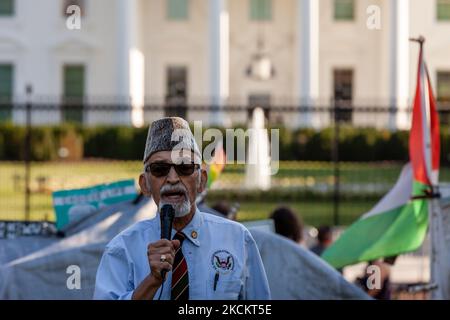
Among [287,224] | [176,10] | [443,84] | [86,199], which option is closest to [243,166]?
[287,224]

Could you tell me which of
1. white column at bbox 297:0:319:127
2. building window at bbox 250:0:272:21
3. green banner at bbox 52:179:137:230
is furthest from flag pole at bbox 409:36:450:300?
building window at bbox 250:0:272:21

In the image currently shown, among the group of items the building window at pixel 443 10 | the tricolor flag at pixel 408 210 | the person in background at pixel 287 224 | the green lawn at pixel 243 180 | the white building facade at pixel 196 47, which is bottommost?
the green lawn at pixel 243 180

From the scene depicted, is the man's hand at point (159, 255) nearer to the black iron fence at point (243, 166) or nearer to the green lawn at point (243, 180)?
the black iron fence at point (243, 166)

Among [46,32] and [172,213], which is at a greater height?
[46,32]

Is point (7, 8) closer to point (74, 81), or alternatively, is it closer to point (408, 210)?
point (74, 81)

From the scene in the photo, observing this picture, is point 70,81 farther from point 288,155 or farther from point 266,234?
point 266,234

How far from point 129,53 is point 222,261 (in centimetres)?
4102

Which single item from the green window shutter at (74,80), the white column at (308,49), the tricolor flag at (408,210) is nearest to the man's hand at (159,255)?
the tricolor flag at (408,210)

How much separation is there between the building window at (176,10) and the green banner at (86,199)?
1543 inches

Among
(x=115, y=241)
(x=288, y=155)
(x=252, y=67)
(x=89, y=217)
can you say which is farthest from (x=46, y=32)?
(x=115, y=241)

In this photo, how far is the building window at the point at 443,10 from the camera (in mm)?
46344
